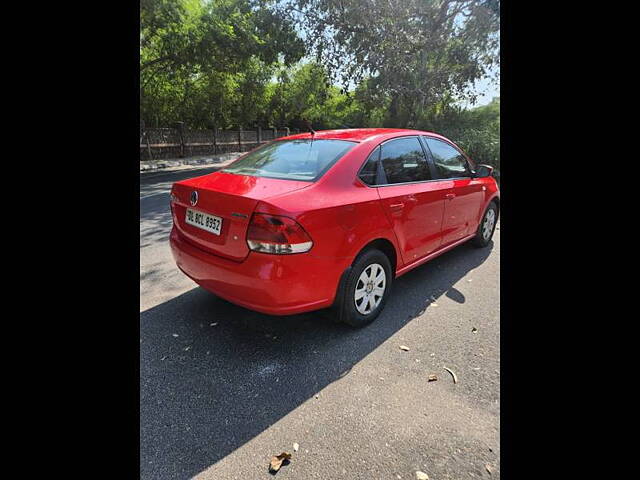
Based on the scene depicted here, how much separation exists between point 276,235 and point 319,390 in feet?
3.36

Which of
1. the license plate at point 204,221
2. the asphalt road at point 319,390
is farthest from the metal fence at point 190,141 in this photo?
the asphalt road at point 319,390

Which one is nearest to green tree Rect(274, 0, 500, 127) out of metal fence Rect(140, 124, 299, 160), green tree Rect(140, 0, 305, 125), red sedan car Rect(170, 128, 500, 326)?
green tree Rect(140, 0, 305, 125)

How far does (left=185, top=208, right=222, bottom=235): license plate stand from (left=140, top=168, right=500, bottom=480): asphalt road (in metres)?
0.87

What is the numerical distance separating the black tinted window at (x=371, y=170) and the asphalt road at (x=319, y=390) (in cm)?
114

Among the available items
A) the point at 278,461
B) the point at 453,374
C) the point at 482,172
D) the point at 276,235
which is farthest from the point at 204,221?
the point at 482,172

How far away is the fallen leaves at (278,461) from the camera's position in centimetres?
174

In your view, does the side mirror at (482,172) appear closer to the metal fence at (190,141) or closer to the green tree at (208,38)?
the green tree at (208,38)

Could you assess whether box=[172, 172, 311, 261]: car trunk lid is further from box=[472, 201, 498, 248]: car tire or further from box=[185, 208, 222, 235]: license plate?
box=[472, 201, 498, 248]: car tire

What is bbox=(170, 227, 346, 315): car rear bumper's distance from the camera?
233 centimetres

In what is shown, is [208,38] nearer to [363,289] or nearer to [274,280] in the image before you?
[363,289]
